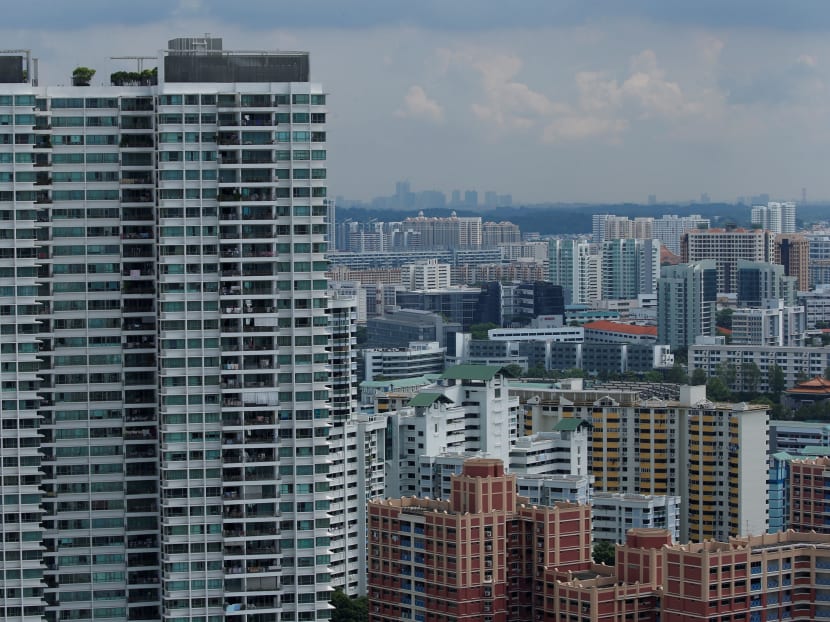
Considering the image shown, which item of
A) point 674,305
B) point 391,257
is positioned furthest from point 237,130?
point 391,257

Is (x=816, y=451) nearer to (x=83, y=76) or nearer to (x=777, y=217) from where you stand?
(x=83, y=76)

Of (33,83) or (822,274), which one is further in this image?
(822,274)

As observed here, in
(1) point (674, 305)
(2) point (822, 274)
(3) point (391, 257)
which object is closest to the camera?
(1) point (674, 305)

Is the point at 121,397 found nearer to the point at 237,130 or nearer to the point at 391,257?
the point at 237,130

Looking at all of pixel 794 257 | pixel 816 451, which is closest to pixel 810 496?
pixel 816 451

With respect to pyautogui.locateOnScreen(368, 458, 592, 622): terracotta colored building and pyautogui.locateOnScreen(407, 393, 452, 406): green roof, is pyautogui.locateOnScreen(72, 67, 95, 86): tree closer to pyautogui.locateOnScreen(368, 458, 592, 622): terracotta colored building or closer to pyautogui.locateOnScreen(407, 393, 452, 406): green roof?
pyautogui.locateOnScreen(368, 458, 592, 622): terracotta colored building

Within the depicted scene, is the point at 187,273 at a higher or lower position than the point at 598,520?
higher

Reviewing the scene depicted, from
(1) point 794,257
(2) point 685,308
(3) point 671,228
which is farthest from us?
(3) point 671,228

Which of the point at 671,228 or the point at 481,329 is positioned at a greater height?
the point at 671,228
